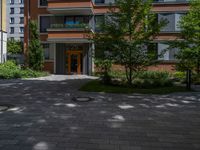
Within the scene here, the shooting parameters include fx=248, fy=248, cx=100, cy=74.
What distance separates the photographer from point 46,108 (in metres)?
8.90

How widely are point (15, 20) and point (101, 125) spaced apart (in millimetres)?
69856

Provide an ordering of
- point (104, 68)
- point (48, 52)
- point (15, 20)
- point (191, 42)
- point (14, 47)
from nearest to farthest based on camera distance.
A: point (104, 68)
point (191, 42)
point (48, 52)
point (14, 47)
point (15, 20)

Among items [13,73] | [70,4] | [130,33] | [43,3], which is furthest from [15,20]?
[130,33]

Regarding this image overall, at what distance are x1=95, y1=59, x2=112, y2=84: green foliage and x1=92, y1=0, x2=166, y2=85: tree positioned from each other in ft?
1.84

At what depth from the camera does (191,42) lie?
16.6 m

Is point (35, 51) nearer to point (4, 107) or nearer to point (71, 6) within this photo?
point (71, 6)

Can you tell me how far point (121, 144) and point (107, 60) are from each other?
10064mm

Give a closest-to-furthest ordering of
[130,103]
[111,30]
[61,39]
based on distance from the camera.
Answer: [130,103] < [111,30] < [61,39]

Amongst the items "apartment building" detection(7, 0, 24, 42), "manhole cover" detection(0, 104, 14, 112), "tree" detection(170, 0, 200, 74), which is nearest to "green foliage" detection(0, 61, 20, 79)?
"manhole cover" detection(0, 104, 14, 112)

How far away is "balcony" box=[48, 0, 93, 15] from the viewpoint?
963 inches

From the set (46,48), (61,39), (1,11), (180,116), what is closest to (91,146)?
(180,116)

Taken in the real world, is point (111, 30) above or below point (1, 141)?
above

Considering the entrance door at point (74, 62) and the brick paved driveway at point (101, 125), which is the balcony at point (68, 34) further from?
the brick paved driveway at point (101, 125)

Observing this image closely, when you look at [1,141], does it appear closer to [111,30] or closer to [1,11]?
[111,30]
